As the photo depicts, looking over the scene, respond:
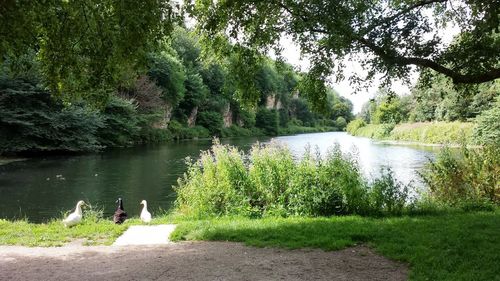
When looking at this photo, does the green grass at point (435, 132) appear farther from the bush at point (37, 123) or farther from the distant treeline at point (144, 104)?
the bush at point (37, 123)

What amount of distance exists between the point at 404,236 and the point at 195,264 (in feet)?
11.7

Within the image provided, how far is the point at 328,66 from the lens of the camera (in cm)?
916

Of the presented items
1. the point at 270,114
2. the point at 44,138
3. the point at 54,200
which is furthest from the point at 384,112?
the point at 54,200

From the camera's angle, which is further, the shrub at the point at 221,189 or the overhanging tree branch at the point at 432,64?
the shrub at the point at 221,189

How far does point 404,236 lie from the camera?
7.56 m

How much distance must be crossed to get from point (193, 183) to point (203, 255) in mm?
4784

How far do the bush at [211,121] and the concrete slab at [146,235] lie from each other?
2606 inches

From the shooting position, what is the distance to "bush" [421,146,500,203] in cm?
1076

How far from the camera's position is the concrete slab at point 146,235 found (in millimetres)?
8227

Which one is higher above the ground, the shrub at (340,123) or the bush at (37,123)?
the shrub at (340,123)

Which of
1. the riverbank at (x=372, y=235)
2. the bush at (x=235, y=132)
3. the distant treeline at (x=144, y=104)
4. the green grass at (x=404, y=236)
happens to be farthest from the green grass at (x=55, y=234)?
the bush at (x=235, y=132)

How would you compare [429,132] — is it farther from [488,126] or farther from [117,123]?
[117,123]

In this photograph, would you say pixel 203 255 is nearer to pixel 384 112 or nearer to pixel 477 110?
pixel 477 110

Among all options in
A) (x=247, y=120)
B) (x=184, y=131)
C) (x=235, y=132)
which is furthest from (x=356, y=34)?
(x=247, y=120)
